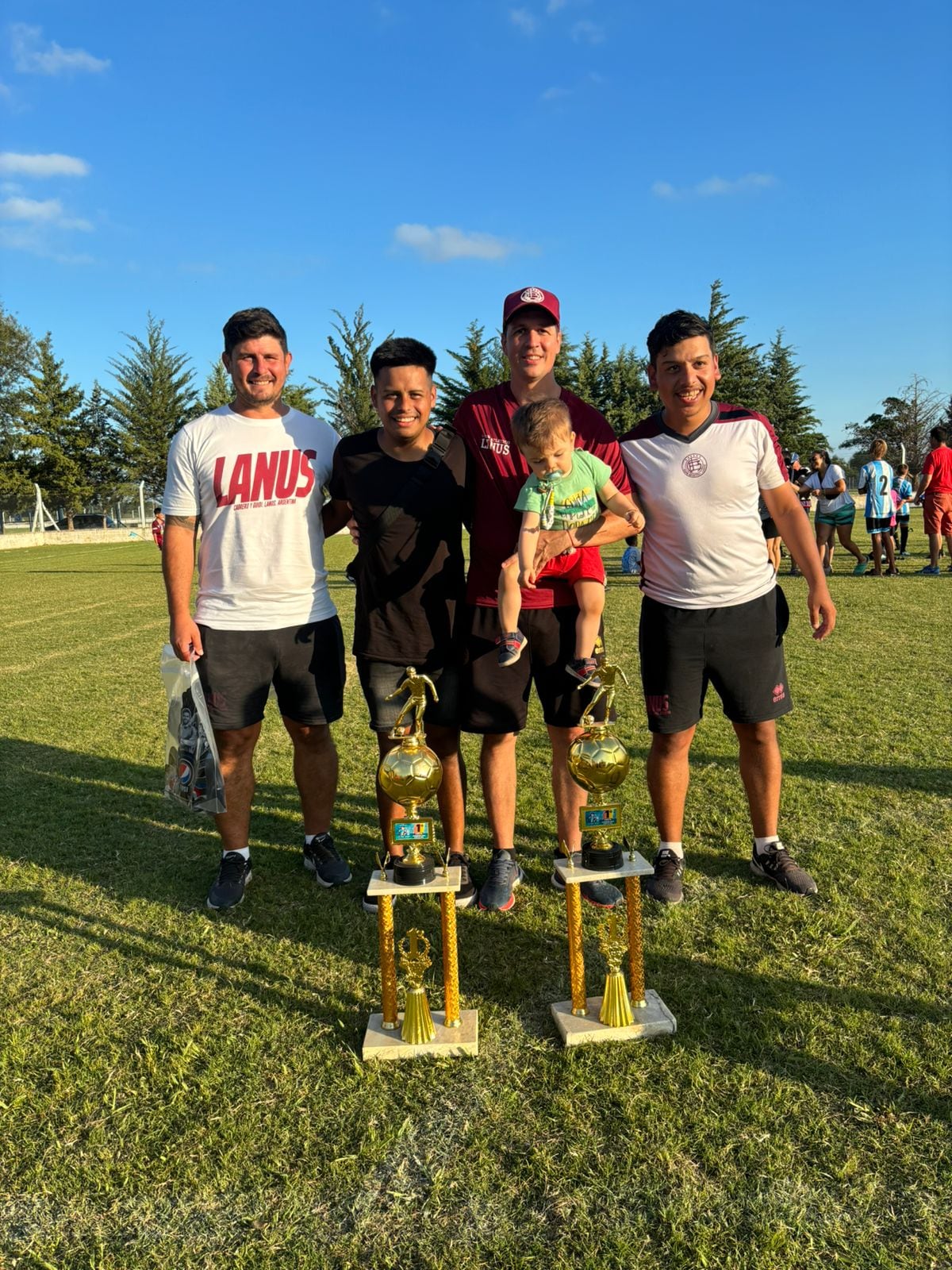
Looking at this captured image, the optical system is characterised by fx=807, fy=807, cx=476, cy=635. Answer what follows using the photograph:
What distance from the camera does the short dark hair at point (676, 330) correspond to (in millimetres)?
3000

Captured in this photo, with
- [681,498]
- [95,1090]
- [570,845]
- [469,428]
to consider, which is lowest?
[95,1090]

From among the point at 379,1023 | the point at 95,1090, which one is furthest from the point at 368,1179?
the point at 95,1090

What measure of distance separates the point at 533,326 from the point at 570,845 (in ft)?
6.61

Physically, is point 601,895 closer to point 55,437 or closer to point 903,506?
point 903,506

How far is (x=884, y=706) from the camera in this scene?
5.89 metres

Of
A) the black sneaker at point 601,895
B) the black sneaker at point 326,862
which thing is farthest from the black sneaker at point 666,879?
the black sneaker at point 326,862

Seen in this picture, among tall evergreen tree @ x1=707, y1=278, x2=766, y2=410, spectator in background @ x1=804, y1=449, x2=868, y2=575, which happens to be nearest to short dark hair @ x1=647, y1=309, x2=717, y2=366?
spectator in background @ x1=804, y1=449, x2=868, y2=575

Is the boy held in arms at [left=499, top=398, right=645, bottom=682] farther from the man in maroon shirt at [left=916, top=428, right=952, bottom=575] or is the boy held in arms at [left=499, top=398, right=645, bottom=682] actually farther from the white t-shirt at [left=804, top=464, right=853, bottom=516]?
the man in maroon shirt at [left=916, top=428, right=952, bottom=575]

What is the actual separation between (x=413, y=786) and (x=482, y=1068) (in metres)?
0.84

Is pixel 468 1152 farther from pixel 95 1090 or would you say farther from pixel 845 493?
pixel 845 493

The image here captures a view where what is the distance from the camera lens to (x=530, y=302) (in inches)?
113

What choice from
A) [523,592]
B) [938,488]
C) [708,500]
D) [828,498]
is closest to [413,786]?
[523,592]

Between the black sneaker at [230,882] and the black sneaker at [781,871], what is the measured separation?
86.9 inches

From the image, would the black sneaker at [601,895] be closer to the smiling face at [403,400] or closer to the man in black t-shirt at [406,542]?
the man in black t-shirt at [406,542]
